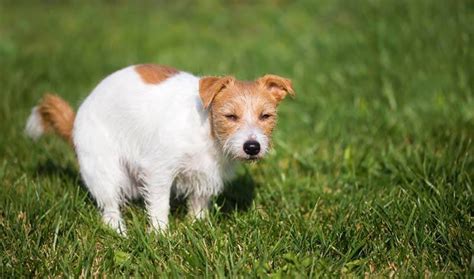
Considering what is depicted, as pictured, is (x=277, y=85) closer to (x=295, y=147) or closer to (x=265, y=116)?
(x=265, y=116)

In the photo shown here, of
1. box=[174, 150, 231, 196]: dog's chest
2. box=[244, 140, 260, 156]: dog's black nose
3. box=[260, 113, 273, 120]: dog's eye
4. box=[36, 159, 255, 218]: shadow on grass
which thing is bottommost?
box=[36, 159, 255, 218]: shadow on grass

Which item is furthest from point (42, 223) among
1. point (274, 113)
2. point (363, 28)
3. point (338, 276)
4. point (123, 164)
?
point (363, 28)

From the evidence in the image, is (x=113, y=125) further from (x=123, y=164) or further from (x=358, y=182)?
(x=358, y=182)

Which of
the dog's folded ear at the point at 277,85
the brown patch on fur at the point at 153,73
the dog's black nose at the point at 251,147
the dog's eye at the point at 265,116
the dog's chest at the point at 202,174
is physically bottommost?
the dog's chest at the point at 202,174

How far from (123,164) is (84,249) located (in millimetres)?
929

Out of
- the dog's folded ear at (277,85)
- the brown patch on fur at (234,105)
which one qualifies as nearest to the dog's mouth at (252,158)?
the brown patch on fur at (234,105)

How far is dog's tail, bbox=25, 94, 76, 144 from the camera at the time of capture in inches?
195

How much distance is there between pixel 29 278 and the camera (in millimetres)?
3564

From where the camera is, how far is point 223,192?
201 inches

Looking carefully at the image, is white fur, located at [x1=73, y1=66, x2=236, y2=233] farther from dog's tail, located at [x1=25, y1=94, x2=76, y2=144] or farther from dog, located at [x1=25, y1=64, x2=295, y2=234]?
dog's tail, located at [x1=25, y1=94, x2=76, y2=144]

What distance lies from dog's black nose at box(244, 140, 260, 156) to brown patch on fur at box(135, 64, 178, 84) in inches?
39.8

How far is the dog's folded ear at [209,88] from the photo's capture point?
402 cm

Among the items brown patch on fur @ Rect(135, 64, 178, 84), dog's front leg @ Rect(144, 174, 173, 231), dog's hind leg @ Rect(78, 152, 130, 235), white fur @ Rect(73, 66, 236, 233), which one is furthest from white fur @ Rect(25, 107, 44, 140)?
dog's front leg @ Rect(144, 174, 173, 231)

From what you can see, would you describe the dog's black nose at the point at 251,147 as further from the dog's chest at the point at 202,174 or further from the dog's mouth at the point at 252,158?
the dog's chest at the point at 202,174
